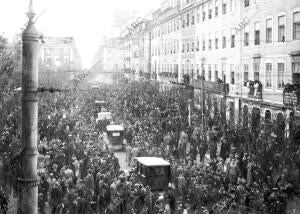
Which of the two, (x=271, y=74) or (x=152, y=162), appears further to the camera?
(x=271, y=74)

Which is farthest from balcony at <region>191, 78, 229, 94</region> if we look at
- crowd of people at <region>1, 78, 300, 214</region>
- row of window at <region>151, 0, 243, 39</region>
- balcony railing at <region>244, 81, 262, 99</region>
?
crowd of people at <region>1, 78, 300, 214</region>

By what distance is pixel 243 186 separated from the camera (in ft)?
46.0

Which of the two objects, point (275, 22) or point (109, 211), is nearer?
point (109, 211)

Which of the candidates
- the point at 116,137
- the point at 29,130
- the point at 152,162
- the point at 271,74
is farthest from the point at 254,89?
the point at 29,130

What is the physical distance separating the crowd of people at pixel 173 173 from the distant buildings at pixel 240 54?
4.23 metres

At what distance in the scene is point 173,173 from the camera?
1695cm

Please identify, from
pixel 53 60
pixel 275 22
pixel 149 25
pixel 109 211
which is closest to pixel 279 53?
pixel 275 22

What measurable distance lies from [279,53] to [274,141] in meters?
9.57

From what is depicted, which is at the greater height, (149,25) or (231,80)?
(149,25)

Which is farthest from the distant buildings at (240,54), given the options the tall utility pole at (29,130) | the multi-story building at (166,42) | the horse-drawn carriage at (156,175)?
the tall utility pole at (29,130)

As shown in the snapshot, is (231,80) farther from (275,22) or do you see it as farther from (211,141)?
(211,141)

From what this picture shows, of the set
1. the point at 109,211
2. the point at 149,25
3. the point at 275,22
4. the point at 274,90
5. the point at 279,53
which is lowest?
the point at 109,211

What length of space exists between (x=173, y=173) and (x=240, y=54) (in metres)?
19.3

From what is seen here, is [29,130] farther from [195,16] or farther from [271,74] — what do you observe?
[195,16]
